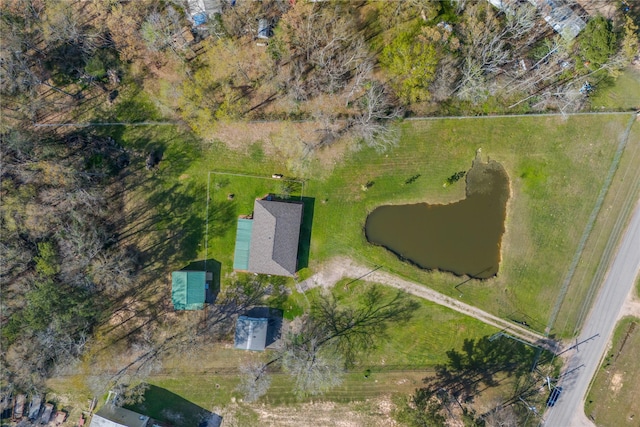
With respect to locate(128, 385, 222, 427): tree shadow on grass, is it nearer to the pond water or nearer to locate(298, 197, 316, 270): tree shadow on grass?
locate(298, 197, 316, 270): tree shadow on grass

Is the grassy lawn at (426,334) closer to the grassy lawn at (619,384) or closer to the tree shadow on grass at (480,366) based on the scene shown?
the tree shadow on grass at (480,366)

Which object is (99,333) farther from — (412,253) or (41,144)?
(412,253)

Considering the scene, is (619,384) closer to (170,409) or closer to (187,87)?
(170,409)

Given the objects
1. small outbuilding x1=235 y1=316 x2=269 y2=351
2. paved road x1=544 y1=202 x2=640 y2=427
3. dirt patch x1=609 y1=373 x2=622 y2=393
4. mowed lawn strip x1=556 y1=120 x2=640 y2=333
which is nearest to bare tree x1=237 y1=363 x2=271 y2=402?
small outbuilding x1=235 y1=316 x2=269 y2=351

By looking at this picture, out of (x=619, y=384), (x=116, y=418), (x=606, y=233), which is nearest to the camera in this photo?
(x=116, y=418)

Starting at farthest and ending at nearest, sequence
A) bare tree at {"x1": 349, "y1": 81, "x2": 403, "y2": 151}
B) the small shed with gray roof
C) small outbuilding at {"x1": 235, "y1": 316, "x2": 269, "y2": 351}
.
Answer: small outbuilding at {"x1": 235, "y1": 316, "x2": 269, "y2": 351} < bare tree at {"x1": 349, "y1": 81, "x2": 403, "y2": 151} < the small shed with gray roof

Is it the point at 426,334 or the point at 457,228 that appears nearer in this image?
the point at 457,228

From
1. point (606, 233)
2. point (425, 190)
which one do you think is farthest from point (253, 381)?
point (606, 233)
